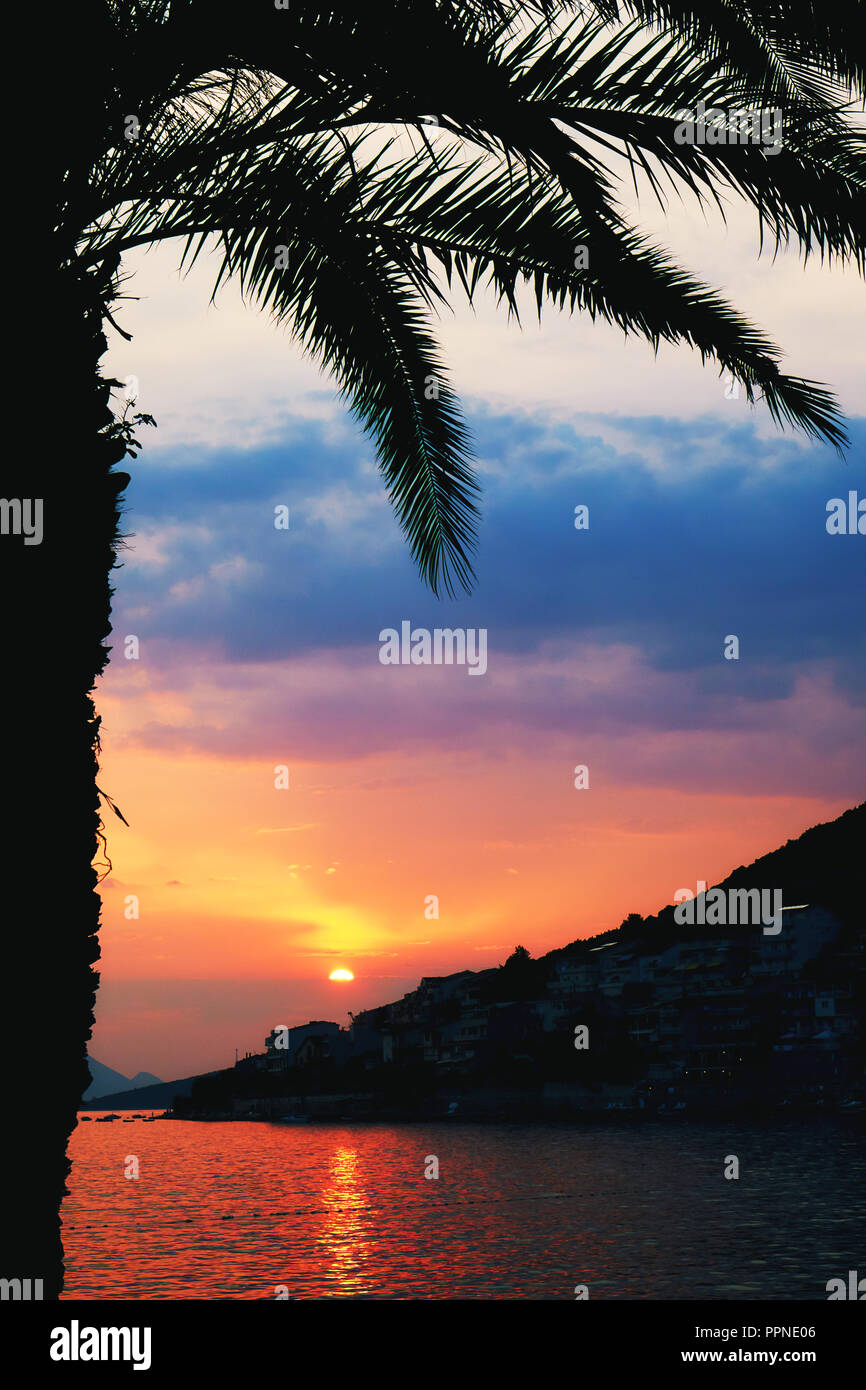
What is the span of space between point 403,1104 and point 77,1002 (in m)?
151

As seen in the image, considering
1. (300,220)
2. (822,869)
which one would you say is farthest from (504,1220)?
(822,869)

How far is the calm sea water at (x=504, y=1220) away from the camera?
39594mm

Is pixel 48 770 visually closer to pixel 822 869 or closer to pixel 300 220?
pixel 300 220

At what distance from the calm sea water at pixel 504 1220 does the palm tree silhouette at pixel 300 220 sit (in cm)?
1466

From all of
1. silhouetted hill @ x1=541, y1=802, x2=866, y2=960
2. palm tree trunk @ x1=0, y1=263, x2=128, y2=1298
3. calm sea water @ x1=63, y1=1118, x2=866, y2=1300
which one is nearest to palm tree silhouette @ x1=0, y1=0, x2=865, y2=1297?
palm tree trunk @ x1=0, y1=263, x2=128, y2=1298

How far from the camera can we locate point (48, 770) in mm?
5008

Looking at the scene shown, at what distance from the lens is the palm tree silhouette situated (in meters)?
4.98

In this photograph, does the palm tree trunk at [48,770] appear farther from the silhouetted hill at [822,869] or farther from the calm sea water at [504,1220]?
the silhouetted hill at [822,869]

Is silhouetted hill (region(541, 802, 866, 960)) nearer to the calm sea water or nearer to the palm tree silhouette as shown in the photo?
the calm sea water

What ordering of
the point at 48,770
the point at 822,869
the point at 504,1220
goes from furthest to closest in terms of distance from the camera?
the point at 822,869
the point at 504,1220
the point at 48,770

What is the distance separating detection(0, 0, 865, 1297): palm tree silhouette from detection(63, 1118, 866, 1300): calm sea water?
1466 cm

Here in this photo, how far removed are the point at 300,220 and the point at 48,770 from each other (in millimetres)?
3570

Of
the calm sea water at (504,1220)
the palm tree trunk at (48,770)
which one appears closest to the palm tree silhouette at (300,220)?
the palm tree trunk at (48,770)

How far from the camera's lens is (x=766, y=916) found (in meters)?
113
